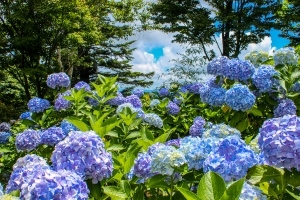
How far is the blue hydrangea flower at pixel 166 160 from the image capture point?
1.46 meters

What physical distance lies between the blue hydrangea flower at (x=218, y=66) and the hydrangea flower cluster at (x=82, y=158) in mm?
2049

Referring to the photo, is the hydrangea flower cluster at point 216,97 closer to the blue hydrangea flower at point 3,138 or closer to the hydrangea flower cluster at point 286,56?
the hydrangea flower cluster at point 286,56

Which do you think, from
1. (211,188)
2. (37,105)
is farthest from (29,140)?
(211,188)

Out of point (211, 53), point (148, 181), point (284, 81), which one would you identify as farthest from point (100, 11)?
point (148, 181)

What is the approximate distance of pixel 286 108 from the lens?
282 centimetres

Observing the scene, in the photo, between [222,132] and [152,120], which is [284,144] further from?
[152,120]

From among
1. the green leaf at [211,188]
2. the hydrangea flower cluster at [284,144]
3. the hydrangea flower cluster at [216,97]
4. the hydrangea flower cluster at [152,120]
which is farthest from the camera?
the hydrangea flower cluster at [152,120]

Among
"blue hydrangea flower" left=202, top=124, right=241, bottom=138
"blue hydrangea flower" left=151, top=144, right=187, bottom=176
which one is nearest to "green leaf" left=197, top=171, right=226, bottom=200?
"blue hydrangea flower" left=151, top=144, right=187, bottom=176

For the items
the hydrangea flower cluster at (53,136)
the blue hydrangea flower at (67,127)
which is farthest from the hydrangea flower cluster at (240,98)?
the hydrangea flower cluster at (53,136)

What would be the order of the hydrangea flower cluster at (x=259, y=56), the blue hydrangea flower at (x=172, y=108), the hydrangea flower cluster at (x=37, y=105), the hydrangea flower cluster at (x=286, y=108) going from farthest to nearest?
the blue hydrangea flower at (x=172, y=108) < the hydrangea flower cluster at (x=37, y=105) < the hydrangea flower cluster at (x=259, y=56) < the hydrangea flower cluster at (x=286, y=108)

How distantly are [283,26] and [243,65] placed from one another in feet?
52.4

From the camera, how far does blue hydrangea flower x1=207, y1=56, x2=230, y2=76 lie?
325 centimetres

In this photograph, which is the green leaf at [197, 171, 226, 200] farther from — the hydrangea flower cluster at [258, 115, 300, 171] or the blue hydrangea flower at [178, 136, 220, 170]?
the blue hydrangea flower at [178, 136, 220, 170]

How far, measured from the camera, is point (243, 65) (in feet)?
10.1
